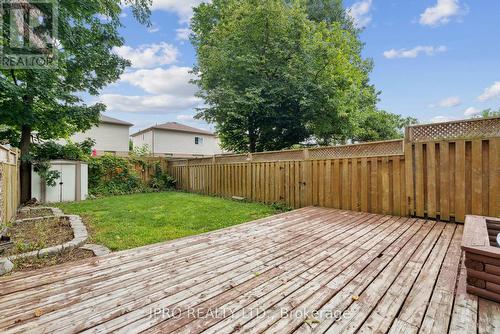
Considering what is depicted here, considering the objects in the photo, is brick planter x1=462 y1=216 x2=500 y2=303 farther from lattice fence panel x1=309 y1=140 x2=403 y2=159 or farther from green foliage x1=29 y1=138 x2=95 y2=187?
green foliage x1=29 y1=138 x2=95 y2=187

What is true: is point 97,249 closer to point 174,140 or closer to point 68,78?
point 68,78

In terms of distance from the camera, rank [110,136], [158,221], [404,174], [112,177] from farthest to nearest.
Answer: [110,136], [112,177], [158,221], [404,174]

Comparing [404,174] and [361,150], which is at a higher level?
[361,150]

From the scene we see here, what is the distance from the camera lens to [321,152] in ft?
19.4

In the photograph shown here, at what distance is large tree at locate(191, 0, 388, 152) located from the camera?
394 inches

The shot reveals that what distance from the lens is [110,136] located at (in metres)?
18.6

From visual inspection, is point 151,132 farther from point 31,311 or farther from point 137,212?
point 31,311

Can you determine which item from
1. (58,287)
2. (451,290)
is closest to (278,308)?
(451,290)

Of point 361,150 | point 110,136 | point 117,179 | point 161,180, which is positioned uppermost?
point 110,136

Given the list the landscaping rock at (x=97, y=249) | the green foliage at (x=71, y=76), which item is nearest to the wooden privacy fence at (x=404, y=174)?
the landscaping rock at (x=97, y=249)

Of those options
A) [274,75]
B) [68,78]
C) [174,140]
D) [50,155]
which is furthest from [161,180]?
[174,140]

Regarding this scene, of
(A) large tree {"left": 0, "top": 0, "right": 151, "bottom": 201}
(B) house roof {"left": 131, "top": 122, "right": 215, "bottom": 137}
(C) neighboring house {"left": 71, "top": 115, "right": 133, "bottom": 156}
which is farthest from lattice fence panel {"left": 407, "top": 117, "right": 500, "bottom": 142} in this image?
(B) house roof {"left": 131, "top": 122, "right": 215, "bottom": 137}

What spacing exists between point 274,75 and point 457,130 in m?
8.18

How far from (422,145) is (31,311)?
5729 mm
